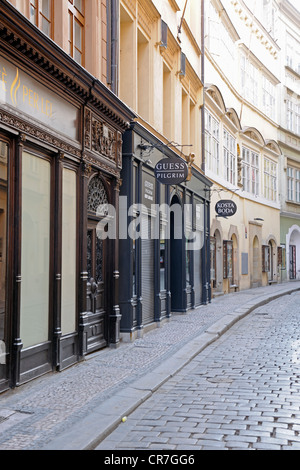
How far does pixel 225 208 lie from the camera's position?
70.1 feet

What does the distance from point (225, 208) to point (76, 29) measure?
12699 millimetres

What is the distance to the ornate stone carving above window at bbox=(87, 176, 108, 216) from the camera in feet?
31.7

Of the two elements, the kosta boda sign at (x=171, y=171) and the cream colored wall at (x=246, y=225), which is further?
the cream colored wall at (x=246, y=225)

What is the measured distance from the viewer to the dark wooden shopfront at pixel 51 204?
6.79 m

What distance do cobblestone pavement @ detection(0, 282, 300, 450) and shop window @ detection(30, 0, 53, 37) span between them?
4726 mm

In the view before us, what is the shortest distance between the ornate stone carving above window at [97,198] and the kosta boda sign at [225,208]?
11369 mm

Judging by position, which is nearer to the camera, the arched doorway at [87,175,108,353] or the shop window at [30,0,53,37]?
the shop window at [30,0,53,37]

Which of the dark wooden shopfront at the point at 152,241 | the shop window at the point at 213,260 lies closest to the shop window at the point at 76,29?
the dark wooden shopfront at the point at 152,241

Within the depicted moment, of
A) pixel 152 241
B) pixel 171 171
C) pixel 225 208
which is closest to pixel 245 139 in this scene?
pixel 225 208

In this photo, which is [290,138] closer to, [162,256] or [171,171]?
[162,256]

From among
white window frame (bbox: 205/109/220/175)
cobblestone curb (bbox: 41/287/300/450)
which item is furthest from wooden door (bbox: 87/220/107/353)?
white window frame (bbox: 205/109/220/175)

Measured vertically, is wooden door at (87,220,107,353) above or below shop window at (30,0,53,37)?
below

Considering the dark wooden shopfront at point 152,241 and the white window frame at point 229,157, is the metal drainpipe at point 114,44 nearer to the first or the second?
the dark wooden shopfront at point 152,241

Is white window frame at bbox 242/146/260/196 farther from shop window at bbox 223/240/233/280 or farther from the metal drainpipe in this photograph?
the metal drainpipe
